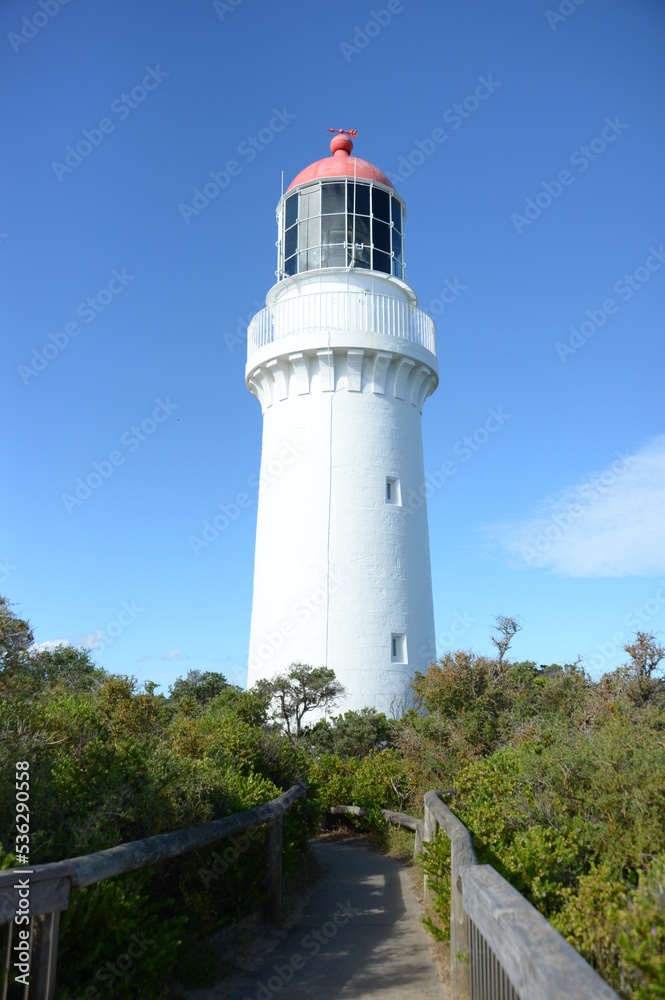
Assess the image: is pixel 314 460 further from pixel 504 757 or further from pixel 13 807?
pixel 13 807

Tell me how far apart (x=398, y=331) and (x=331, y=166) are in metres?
4.85

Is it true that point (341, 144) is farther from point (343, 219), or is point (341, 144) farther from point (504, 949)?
point (504, 949)

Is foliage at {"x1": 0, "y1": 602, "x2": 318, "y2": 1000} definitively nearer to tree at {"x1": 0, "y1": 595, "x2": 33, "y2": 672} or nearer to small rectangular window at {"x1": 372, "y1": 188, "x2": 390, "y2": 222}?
tree at {"x1": 0, "y1": 595, "x2": 33, "y2": 672}

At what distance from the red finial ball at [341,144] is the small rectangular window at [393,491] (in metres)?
9.23

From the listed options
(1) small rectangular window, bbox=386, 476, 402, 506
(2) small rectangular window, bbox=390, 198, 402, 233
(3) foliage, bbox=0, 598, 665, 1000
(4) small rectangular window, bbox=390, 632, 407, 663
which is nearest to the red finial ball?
(2) small rectangular window, bbox=390, 198, 402, 233

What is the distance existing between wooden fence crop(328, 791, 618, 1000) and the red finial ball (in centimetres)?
2008

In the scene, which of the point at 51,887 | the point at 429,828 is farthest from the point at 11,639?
the point at 429,828

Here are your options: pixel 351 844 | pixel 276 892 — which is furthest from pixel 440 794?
pixel 351 844

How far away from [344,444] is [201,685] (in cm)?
730

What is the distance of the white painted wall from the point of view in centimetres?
1838

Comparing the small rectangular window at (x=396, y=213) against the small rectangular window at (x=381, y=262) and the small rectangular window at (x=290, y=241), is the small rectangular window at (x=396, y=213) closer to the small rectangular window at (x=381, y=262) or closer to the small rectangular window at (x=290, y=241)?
the small rectangular window at (x=381, y=262)

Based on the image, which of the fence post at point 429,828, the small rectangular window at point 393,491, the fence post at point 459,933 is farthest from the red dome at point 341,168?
the fence post at point 459,933

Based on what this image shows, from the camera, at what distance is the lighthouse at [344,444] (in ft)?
60.7

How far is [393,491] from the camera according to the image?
19.7 meters
